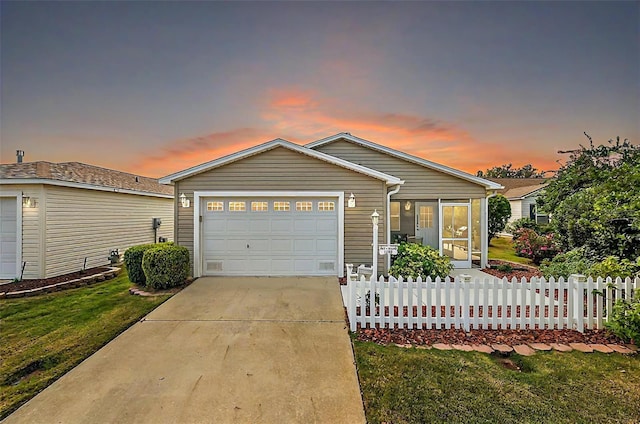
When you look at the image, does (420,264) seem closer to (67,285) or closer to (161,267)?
(161,267)

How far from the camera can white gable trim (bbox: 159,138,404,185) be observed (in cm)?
780

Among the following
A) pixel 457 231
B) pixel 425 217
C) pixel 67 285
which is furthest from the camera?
pixel 425 217

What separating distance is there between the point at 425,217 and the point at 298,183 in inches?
214

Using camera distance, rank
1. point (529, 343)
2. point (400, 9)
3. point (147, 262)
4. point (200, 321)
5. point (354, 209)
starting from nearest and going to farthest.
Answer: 1. point (529, 343)
2. point (200, 321)
3. point (147, 262)
4. point (354, 209)
5. point (400, 9)

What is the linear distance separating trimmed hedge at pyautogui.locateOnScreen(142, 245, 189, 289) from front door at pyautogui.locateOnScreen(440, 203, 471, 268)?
873 cm

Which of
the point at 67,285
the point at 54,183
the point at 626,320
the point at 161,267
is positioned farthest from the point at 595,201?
the point at 54,183

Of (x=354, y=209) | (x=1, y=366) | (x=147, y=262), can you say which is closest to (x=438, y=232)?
(x=354, y=209)

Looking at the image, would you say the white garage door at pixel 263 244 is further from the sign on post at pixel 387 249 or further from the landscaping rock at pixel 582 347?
the landscaping rock at pixel 582 347

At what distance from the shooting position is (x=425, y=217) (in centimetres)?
1066

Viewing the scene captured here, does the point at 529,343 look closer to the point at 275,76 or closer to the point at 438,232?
the point at 438,232

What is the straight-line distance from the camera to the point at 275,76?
10.4m

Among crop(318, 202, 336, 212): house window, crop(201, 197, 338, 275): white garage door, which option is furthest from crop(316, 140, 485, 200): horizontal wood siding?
crop(201, 197, 338, 275): white garage door

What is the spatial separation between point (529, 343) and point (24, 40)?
603 inches

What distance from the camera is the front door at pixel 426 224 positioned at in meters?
10.5
